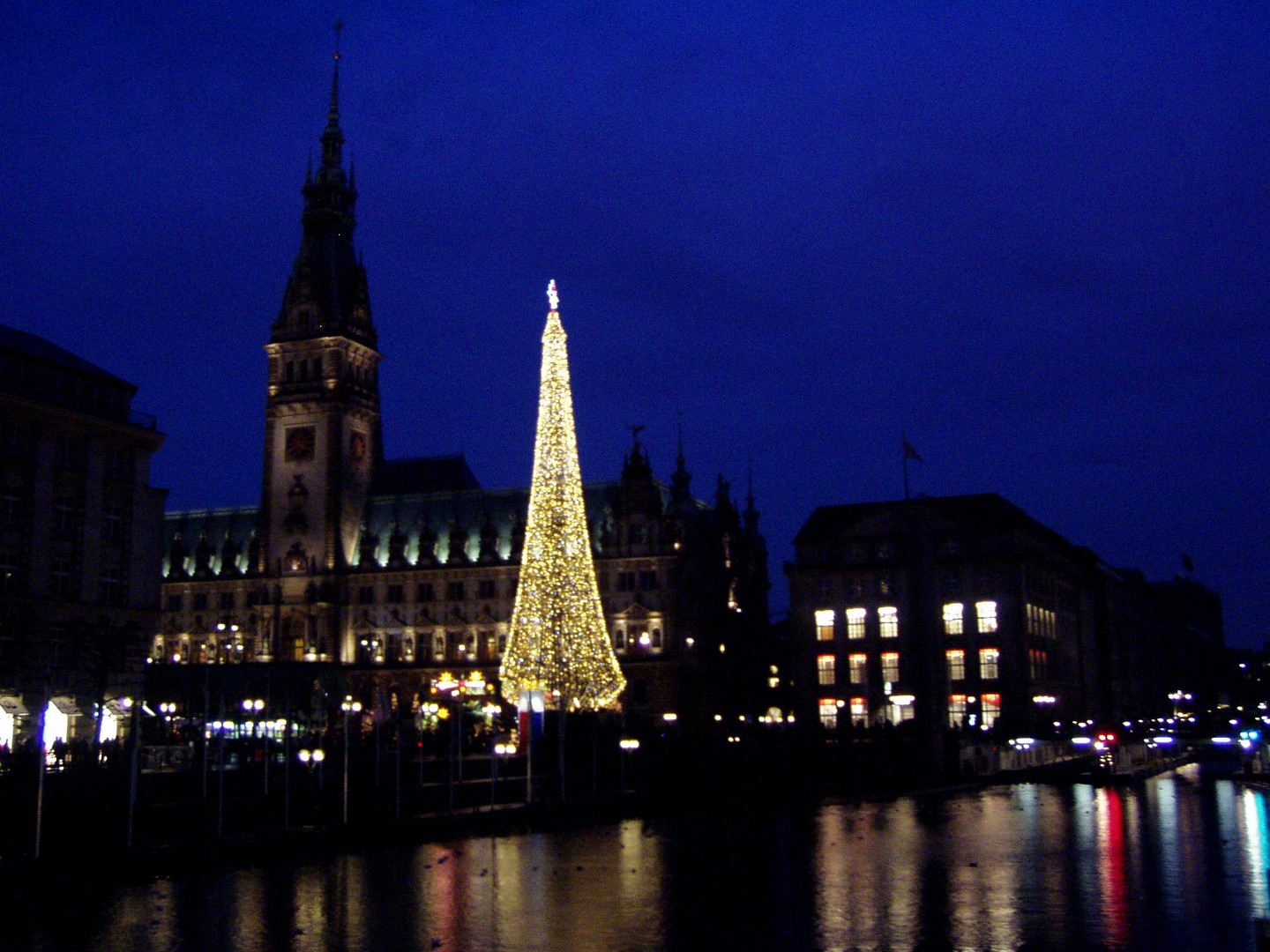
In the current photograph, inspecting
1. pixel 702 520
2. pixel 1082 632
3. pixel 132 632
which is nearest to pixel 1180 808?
pixel 132 632

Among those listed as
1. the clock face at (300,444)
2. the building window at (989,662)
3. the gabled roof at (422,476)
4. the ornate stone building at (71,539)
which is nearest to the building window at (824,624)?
the building window at (989,662)

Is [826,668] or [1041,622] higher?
[1041,622]

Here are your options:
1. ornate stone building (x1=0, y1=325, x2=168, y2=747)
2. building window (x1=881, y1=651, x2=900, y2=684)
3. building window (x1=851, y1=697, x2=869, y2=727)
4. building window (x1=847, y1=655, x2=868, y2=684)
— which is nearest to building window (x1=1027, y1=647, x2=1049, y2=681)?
building window (x1=881, y1=651, x2=900, y2=684)

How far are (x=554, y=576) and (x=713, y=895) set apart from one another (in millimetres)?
48361

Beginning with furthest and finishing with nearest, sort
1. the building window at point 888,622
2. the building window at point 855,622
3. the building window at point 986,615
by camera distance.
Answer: the building window at point 855,622 < the building window at point 888,622 < the building window at point 986,615

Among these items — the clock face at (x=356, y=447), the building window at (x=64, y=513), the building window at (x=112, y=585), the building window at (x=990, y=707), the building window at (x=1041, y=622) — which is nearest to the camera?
the building window at (x=64, y=513)

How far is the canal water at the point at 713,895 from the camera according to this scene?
71.9 ft

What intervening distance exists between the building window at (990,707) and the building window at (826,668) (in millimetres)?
13633

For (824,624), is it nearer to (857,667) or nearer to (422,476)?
(857,667)

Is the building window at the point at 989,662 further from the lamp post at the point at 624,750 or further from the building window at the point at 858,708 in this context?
the lamp post at the point at 624,750

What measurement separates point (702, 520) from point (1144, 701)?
91.9 metres

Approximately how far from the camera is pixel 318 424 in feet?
463

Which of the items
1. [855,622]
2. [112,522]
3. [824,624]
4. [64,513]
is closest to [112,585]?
[112,522]

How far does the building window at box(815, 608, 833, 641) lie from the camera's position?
125375mm
